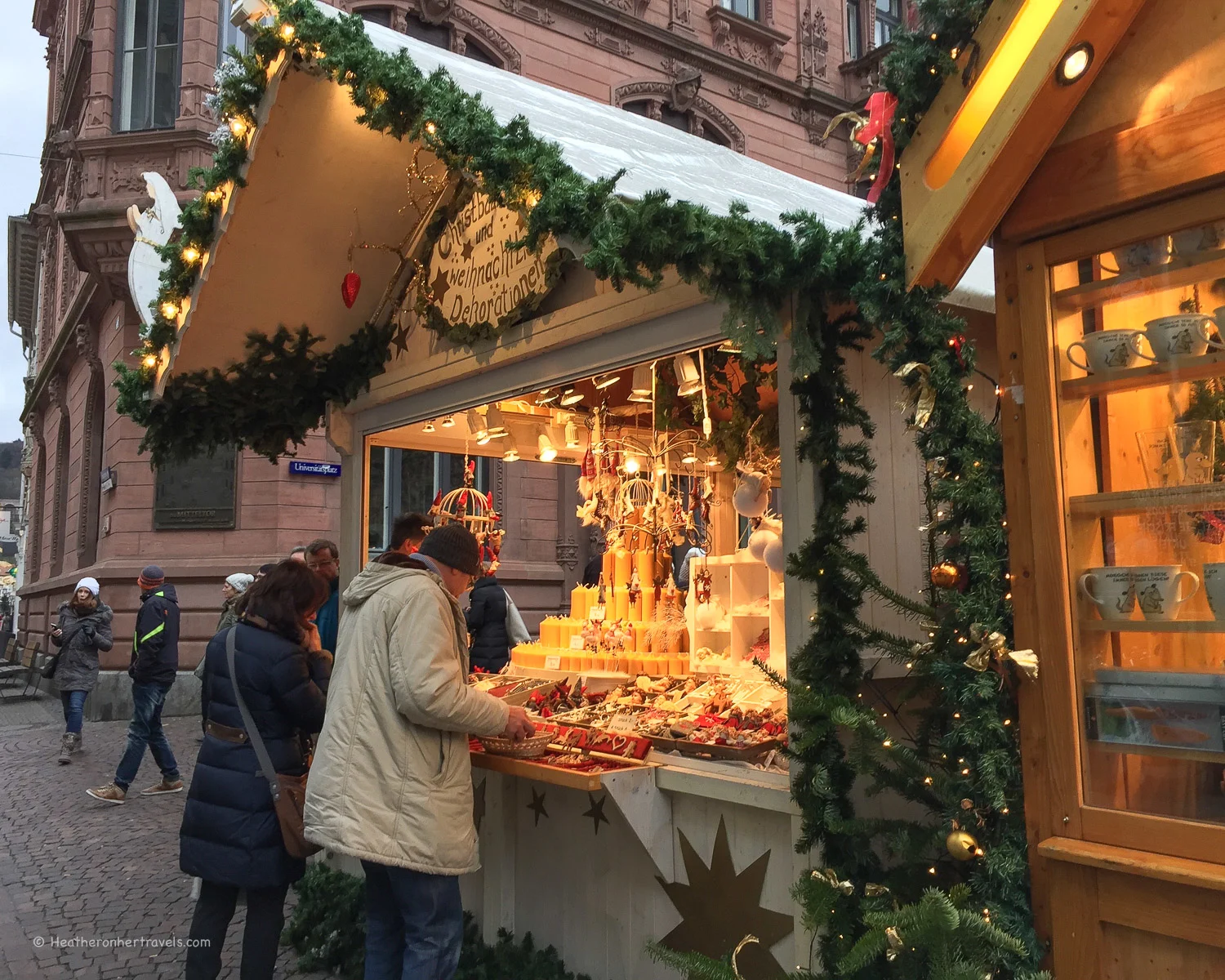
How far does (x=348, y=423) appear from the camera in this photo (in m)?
5.36

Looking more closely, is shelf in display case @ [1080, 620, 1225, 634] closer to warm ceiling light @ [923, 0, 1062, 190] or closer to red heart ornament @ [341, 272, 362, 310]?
warm ceiling light @ [923, 0, 1062, 190]

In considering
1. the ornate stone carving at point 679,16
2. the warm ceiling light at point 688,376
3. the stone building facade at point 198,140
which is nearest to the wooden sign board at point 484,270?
the warm ceiling light at point 688,376

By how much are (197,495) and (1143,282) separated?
11.4 meters

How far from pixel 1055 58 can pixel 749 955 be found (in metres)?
2.60

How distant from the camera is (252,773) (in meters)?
3.32

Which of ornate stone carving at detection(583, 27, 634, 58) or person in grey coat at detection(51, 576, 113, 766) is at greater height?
ornate stone carving at detection(583, 27, 634, 58)

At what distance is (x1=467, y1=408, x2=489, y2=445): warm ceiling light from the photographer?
5.71 metres

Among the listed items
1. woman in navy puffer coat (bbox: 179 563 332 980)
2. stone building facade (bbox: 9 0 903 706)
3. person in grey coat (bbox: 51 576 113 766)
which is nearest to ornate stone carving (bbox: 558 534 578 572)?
stone building facade (bbox: 9 0 903 706)

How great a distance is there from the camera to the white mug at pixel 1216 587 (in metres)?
2.10

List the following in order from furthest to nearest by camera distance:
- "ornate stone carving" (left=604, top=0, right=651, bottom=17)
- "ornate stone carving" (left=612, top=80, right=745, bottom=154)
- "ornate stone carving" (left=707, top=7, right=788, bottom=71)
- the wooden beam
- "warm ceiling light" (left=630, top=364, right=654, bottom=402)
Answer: "ornate stone carving" (left=707, top=7, right=788, bottom=71), "ornate stone carving" (left=612, top=80, right=745, bottom=154), "ornate stone carving" (left=604, top=0, right=651, bottom=17), "warm ceiling light" (left=630, top=364, right=654, bottom=402), the wooden beam

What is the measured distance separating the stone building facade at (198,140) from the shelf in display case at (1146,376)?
10.5m

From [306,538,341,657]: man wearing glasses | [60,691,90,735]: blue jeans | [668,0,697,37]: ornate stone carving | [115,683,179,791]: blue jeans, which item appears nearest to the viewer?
[306,538,341,657]: man wearing glasses

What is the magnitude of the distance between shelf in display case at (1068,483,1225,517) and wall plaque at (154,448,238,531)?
11.0 m

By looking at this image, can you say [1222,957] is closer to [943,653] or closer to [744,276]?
[943,653]
